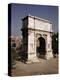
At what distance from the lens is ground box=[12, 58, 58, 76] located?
9.43 feet

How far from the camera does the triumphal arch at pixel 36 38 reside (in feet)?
9.63

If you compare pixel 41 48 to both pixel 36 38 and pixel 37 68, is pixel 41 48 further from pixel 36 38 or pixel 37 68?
pixel 37 68

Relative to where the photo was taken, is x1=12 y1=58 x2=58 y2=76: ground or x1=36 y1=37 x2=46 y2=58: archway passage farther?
x1=36 y1=37 x2=46 y2=58: archway passage

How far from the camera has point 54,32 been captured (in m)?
3.11

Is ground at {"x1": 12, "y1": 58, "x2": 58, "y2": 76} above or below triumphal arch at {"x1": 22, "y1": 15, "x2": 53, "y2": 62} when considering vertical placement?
below

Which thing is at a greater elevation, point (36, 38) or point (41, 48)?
point (36, 38)

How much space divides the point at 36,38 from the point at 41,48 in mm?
177

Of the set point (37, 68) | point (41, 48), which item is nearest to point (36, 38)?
point (41, 48)

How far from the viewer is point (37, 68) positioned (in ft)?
9.80

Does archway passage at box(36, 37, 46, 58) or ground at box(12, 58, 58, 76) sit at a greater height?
archway passage at box(36, 37, 46, 58)
